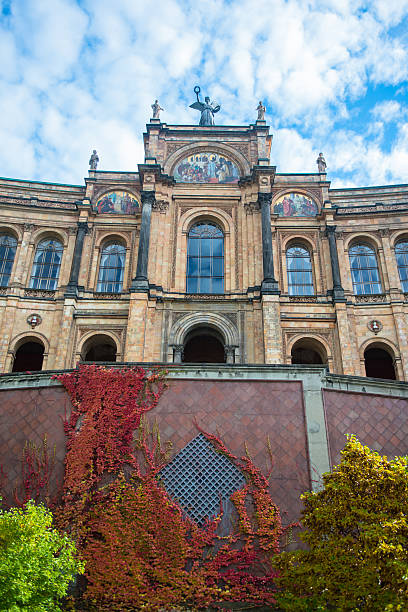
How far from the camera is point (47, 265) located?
28453 millimetres

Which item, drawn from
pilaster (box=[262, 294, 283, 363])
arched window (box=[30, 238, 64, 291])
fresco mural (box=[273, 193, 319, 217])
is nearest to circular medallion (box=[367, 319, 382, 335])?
pilaster (box=[262, 294, 283, 363])

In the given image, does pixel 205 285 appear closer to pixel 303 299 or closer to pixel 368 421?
pixel 303 299

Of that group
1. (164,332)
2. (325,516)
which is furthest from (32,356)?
(325,516)

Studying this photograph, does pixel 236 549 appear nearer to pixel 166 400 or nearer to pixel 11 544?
pixel 166 400

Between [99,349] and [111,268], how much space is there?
191 inches

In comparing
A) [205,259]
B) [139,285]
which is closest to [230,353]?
[139,285]

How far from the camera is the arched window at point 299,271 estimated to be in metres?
28.1

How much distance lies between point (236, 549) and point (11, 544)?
17.5 feet

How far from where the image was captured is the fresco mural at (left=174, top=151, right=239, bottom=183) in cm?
2997

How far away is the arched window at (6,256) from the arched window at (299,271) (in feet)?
53.9

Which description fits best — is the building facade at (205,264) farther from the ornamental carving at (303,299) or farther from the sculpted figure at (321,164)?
the sculpted figure at (321,164)

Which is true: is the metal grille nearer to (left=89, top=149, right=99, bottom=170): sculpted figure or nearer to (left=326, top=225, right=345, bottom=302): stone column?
(left=326, top=225, right=345, bottom=302): stone column

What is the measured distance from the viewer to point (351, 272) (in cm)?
2872

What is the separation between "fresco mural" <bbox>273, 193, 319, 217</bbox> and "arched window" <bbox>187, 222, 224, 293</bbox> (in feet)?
14.1
